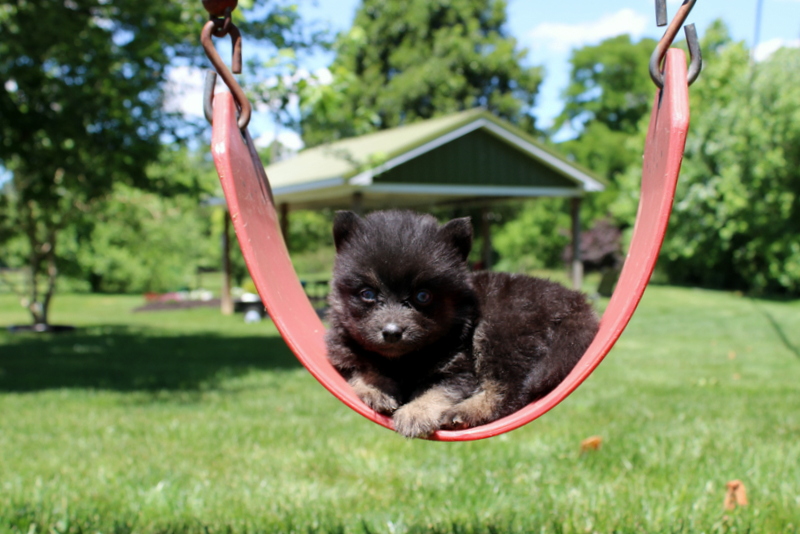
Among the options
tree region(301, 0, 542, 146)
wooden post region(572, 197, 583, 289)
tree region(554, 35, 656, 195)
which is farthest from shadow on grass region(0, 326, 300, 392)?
tree region(554, 35, 656, 195)

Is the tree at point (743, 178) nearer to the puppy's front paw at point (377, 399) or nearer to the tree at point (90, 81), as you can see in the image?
the tree at point (90, 81)

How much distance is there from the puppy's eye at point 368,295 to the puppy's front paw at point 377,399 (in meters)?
0.30

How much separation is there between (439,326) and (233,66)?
1.34m

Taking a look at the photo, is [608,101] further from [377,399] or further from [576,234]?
[377,399]

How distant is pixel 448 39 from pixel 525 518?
114ft

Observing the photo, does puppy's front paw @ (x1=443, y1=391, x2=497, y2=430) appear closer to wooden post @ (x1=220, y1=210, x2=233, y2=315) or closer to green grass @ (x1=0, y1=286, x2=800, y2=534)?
green grass @ (x1=0, y1=286, x2=800, y2=534)

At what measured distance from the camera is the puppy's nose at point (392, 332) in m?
2.09

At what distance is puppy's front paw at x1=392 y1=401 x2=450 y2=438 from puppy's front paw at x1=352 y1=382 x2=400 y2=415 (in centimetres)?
4

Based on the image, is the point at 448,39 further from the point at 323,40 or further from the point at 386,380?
the point at 386,380

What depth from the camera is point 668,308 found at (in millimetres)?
22234

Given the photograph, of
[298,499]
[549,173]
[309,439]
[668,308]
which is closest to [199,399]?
[309,439]

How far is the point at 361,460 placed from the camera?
547cm

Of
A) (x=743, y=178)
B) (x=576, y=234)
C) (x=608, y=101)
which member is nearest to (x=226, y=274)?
(x=576, y=234)

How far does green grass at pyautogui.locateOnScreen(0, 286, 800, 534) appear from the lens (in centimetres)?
423
